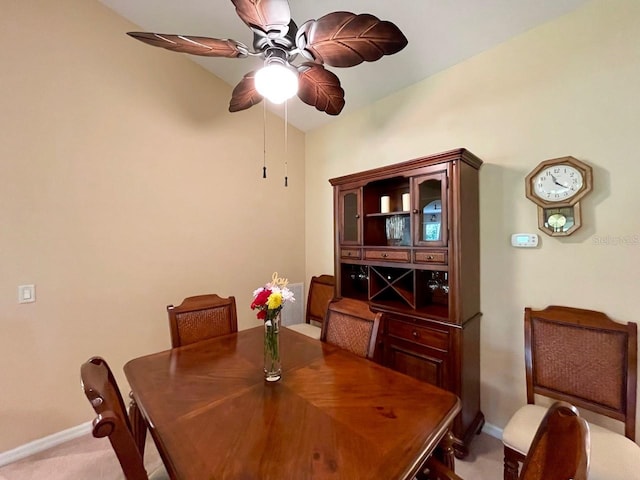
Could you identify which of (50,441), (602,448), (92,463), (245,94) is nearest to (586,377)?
(602,448)

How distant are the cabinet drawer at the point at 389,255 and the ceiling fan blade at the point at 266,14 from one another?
1.59 meters

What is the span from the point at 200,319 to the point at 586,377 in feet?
7.71

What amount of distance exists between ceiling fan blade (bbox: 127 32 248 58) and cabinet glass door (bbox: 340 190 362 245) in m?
1.38

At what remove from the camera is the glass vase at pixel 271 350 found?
1314 mm

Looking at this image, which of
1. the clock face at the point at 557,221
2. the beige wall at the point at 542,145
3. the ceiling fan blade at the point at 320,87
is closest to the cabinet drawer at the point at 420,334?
the beige wall at the point at 542,145

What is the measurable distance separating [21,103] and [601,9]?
12.2 feet

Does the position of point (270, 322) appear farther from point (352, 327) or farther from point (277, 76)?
point (277, 76)

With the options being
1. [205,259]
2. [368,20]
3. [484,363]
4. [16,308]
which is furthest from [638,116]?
[16,308]

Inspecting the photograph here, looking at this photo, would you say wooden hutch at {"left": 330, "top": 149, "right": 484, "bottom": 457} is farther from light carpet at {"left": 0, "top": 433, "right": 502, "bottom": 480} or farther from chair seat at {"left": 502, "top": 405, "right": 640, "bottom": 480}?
chair seat at {"left": 502, "top": 405, "right": 640, "bottom": 480}

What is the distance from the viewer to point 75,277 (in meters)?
2.13

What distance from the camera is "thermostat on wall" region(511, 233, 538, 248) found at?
75.1 inches

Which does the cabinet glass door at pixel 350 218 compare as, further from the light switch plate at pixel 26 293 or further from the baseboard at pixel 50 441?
the light switch plate at pixel 26 293

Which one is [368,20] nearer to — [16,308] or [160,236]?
[160,236]

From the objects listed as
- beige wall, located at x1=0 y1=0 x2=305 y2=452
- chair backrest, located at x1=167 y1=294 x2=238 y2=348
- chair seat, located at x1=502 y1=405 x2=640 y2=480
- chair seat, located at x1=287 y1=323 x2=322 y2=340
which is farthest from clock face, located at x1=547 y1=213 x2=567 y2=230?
beige wall, located at x1=0 y1=0 x2=305 y2=452
